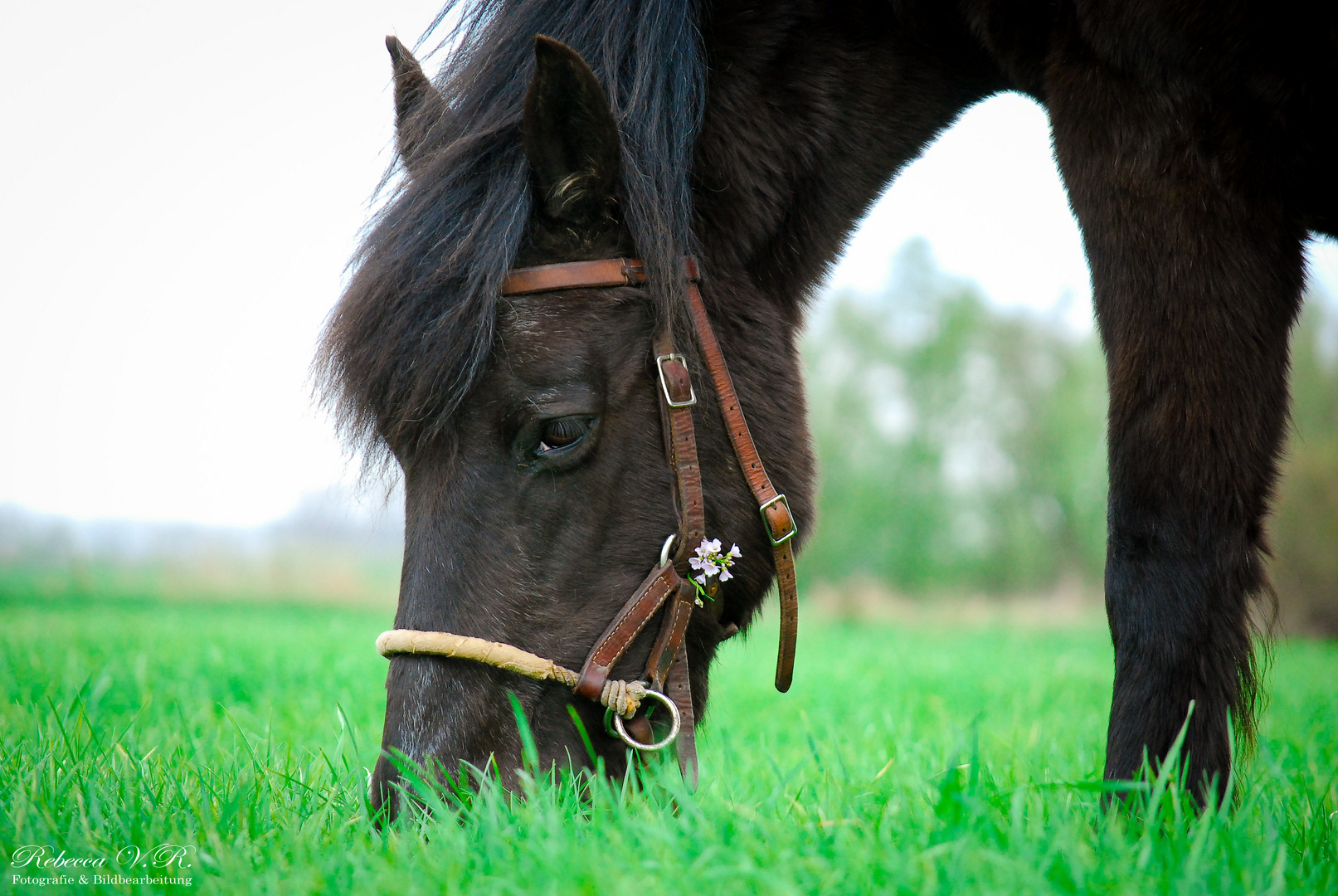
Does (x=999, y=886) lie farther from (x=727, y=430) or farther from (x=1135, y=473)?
(x=727, y=430)

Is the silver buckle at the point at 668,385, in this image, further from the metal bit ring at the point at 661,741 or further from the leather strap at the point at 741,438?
the metal bit ring at the point at 661,741

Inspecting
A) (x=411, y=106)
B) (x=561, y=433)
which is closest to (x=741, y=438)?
(x=561, y=433)

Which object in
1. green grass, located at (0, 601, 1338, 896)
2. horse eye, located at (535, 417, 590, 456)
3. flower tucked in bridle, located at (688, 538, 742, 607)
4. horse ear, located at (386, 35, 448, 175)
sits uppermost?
horse ear, located at (386, 35, 448, 175)

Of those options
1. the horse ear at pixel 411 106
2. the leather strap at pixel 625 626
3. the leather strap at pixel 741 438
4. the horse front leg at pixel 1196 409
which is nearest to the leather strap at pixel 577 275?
the leather strap at pixel 741 438

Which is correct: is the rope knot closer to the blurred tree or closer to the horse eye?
the horse eye

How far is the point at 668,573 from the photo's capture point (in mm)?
2055

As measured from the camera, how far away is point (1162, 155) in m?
1.85

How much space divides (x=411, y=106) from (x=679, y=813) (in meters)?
2.20

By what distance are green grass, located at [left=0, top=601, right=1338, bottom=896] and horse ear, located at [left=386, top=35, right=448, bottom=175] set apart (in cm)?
165

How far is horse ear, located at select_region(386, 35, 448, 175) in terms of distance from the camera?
234 cm

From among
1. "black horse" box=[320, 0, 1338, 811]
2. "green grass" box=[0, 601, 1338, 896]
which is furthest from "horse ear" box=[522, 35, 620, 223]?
"green grass" box=[0, 601, 1338, 896]

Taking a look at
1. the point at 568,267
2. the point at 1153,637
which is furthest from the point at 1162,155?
the point at 568,267

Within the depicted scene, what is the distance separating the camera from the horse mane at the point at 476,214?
2.00 meters

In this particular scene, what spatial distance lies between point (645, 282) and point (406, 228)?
0.62m
